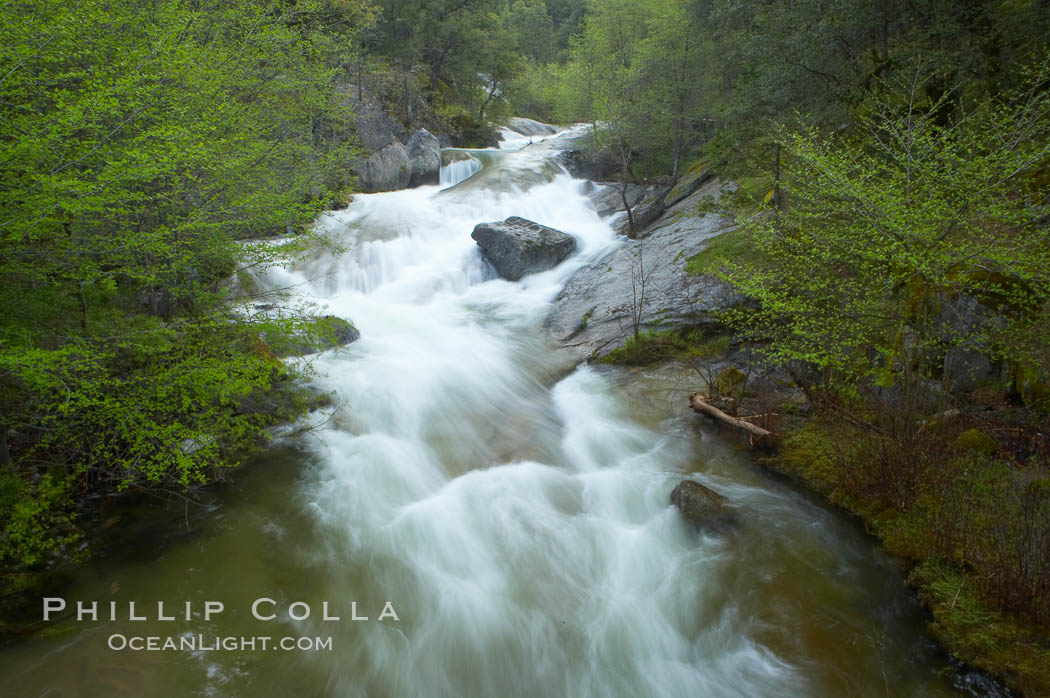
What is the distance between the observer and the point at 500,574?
20.1 feet

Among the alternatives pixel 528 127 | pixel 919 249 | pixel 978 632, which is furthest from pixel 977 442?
pixel 528 127

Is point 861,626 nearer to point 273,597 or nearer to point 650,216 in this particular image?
point 273,597

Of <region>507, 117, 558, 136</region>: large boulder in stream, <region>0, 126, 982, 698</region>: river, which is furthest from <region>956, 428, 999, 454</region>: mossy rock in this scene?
<region>507, 117, 558, 136</region>: large boulder in stream

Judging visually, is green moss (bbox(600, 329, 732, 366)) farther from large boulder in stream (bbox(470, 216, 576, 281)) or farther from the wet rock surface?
large boulder in stream (bbox(470, 216, 576, 281))

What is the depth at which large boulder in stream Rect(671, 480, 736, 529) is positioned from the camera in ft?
21.4

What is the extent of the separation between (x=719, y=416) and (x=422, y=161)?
20045 millimetres

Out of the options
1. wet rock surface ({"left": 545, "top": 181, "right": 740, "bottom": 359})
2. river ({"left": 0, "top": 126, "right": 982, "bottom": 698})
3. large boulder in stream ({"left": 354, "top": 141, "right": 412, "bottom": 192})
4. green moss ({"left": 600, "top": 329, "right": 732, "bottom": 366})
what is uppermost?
large boulder in stream ({"left": 354, "top": 141, "right": 412, "bottom": 192})

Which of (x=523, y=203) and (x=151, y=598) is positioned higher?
(x=523, y=203)

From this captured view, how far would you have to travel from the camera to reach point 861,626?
16.6ft

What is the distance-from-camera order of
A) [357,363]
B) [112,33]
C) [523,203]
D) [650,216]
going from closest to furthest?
[112,33]
[357,363]
[650,216]
[523,203]

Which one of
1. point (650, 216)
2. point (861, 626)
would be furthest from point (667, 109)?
point (861, 626)

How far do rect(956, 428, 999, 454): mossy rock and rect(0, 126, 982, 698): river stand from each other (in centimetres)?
179

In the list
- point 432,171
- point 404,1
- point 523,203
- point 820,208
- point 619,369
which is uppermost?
point 404,1

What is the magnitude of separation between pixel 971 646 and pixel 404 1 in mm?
32717
